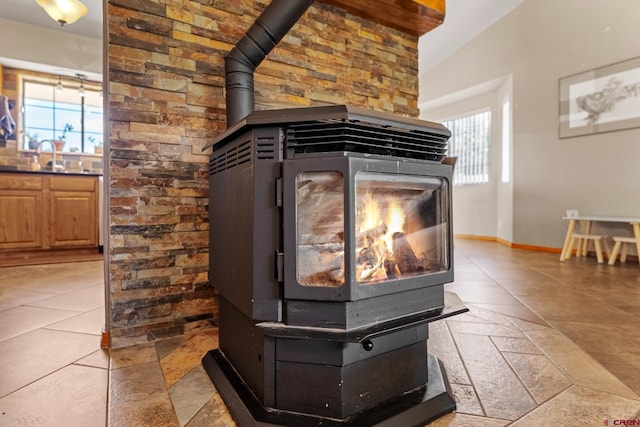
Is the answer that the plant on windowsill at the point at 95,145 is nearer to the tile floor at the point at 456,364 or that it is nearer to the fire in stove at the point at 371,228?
the tile floor at the point at 456,364

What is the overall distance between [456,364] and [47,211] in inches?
164

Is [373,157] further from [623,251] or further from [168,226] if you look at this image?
[623,251]

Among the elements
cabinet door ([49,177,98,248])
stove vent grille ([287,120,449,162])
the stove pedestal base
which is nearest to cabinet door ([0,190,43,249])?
cabinet door ([49,177,98,248])

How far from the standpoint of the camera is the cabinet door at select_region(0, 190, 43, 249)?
345 cm

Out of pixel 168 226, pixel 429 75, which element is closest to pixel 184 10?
pixel 168 226

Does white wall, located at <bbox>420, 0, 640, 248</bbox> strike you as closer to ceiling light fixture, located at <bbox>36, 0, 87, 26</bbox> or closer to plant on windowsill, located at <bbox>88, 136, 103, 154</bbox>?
ceiling light fixture, located at <bbox>36, 0, 87, 26</bbox>

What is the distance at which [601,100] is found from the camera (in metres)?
3.86

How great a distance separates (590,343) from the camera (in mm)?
1533

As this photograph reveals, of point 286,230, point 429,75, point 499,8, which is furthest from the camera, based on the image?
point 429,75

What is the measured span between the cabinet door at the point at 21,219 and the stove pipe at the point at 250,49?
129 inches

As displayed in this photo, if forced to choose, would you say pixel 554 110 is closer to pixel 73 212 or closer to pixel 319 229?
pixel 319 229

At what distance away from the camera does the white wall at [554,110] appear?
373 cm

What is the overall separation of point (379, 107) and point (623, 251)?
10.9 feet

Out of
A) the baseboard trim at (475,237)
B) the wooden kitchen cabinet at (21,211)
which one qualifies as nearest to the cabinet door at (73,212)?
the wooden kitchen cabinet at (21,211)
